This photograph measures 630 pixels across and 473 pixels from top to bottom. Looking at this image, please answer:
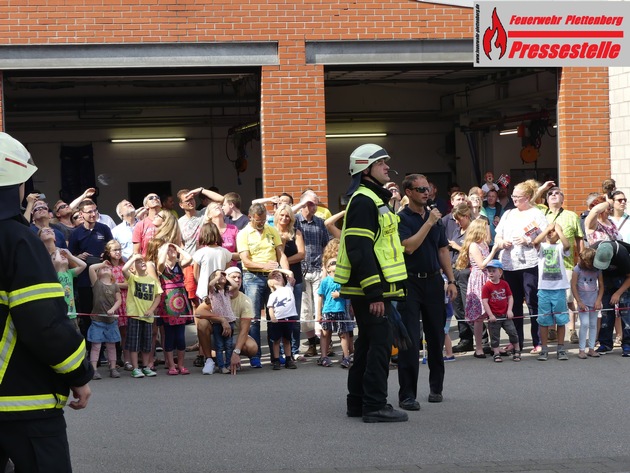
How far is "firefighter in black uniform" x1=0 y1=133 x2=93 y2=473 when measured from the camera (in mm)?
4332

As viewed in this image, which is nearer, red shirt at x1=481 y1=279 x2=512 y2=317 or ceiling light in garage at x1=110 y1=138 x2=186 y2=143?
red shirt at x1=481 y1=279 x2=512 y2=317

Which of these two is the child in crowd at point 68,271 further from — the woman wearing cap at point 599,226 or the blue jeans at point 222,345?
the woman wearing cap at point 599,226

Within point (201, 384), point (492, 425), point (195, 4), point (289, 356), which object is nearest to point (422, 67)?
point (195, 4)

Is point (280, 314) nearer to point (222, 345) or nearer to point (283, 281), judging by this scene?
point (283, 281)

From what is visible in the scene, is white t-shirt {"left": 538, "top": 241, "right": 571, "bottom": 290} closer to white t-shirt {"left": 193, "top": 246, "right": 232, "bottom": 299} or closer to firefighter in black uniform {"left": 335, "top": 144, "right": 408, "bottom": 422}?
white t-shirt {"left": 193, "top": 246, "right": 232, "bottom": 299}

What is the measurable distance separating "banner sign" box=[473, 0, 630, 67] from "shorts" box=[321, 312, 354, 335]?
5465 millimetres

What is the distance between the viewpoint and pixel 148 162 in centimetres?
2609

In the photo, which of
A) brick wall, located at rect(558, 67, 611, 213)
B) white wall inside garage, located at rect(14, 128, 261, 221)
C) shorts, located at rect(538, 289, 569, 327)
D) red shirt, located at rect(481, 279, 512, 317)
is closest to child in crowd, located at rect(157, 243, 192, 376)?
red shirt, located at rect(481, 279, 512, 317)

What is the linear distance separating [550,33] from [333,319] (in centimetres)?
639

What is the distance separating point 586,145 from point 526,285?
15.0 ft

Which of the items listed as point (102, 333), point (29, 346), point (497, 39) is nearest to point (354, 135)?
point (497, 39)

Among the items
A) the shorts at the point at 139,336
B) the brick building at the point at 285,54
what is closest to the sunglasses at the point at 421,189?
the shorts at the point at 139,336

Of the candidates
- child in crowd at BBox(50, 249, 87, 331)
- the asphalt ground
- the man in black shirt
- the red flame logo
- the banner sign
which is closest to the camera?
the asphalt ground

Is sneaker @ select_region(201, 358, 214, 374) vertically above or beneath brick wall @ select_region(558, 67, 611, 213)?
beneath
